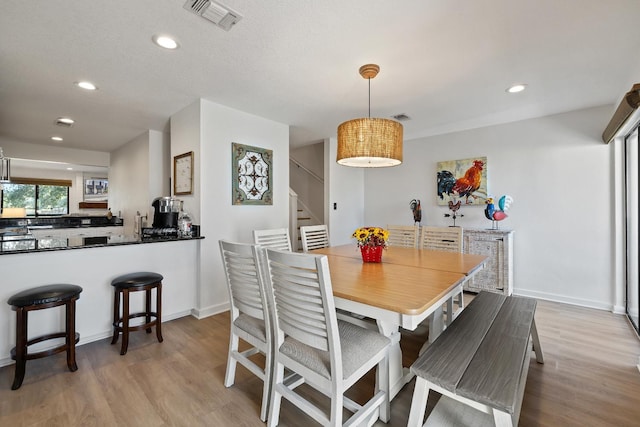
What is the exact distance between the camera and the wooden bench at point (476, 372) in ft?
3.55

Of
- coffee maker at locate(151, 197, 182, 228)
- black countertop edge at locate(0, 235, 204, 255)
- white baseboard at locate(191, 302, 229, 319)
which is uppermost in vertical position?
coffee maker at locate(151, 197, 182, 228)

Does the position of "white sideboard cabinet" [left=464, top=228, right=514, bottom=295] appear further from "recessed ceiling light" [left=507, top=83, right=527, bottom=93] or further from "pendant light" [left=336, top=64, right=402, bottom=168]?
"pendant light" [left=336, top=64, right=402, bottom=168]

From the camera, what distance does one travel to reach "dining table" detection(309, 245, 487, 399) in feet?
4.10

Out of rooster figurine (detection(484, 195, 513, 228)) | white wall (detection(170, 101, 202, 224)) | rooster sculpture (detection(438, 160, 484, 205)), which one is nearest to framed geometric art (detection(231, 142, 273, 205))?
white wall (detection(170, 101, 202, 224))

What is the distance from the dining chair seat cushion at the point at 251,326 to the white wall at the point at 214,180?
146 cm

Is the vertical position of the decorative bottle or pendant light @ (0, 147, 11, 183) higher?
pendant light @ (0, 147, 11, 183)

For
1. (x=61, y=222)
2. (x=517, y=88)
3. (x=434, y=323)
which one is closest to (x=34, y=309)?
(x=434, y=323)

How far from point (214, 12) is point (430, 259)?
7.50 ft

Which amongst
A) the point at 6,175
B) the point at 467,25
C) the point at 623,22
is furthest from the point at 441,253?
the point at 6,175

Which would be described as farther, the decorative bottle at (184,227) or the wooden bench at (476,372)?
the decorative bottle at (184,227)

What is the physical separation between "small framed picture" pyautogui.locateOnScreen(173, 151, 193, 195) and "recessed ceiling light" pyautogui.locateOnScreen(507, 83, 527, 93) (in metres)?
3.42

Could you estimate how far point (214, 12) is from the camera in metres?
1.68

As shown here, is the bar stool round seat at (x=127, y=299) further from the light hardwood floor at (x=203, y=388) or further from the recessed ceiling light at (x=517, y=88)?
the recessed ceiling light at (x=517, y=88)

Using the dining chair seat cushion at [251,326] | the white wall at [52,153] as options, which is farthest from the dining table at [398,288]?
the white wall at [52,153]
